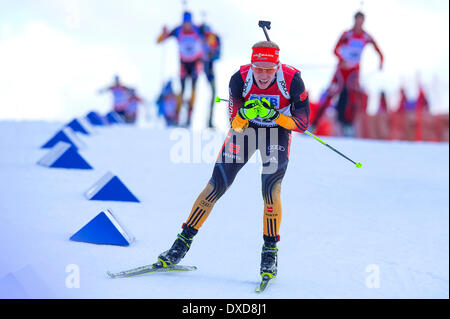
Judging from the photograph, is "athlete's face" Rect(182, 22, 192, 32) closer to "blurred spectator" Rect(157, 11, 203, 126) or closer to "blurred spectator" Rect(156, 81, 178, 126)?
"blurred spectator" Rect(157, 11, 203, 126)

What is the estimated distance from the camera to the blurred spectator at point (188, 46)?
→ 33.9 feet

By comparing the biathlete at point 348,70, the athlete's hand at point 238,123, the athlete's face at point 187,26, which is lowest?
the athlete's hand at point 238,123

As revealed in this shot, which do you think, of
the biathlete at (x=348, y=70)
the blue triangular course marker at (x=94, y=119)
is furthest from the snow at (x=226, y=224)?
the blue triangular course marker at (x=94, y=119)

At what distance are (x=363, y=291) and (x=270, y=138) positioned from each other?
1425mm

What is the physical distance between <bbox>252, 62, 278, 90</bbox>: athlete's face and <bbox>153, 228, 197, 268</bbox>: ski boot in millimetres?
1071

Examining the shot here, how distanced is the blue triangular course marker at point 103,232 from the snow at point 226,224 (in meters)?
0.06

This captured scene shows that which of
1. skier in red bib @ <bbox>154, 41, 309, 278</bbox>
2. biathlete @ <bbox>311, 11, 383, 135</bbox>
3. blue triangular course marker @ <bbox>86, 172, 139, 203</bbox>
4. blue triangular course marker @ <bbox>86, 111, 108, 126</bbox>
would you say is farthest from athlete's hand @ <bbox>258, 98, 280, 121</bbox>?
blue triangular course marker @ <bbox>86, 111, 108, 126</bbox>

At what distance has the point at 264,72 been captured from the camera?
3.58 m

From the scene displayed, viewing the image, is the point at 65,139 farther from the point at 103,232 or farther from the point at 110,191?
the point at 103,232

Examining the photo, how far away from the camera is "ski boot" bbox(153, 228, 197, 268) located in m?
3.90

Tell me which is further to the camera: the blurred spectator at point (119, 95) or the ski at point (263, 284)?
the blurred spectator at point (119, 95)

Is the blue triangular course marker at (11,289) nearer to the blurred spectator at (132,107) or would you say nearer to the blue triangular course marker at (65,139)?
the blue triangular course marker at (65,139)

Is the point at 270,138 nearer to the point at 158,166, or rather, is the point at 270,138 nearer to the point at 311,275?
the point at 311,275
